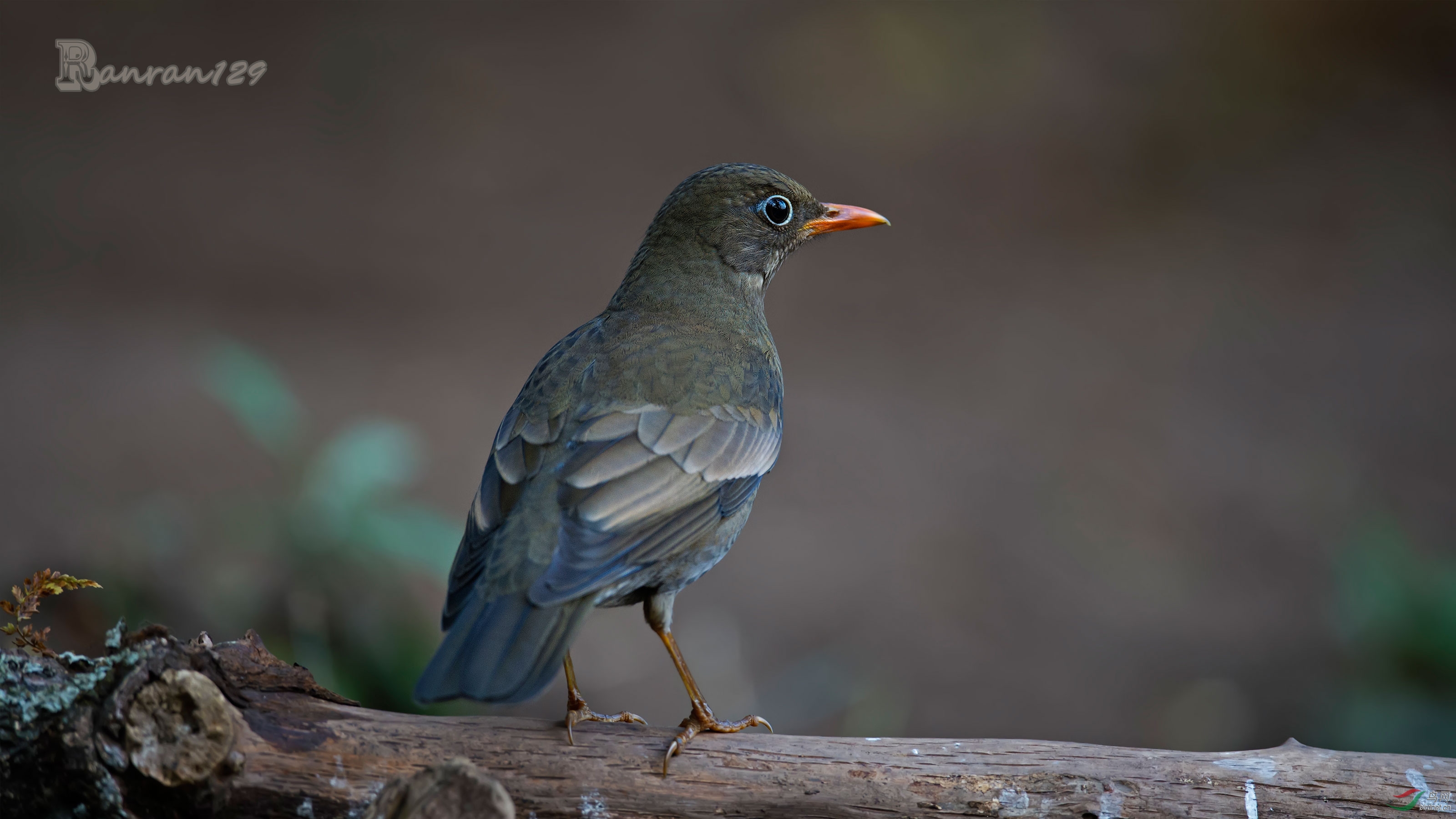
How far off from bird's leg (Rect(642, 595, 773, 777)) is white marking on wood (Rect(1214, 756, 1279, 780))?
1.31 m

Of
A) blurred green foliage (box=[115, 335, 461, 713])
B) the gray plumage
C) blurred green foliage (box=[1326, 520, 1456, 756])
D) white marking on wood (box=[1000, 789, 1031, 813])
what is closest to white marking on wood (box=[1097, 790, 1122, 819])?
white marking on wood (box=[1000, 789, 1031, 813])

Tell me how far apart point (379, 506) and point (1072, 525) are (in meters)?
5.53

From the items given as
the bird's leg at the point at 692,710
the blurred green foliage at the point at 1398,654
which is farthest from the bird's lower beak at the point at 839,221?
the blurred green foliage at the point at 1398,654

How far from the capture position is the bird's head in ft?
13.8

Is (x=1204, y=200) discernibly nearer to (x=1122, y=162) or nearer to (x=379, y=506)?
(x=1122, y=162)

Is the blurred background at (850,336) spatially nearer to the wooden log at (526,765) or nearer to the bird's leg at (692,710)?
the bird's leg at (692,710)

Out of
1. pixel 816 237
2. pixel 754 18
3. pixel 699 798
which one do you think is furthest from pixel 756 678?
pixel 754 18

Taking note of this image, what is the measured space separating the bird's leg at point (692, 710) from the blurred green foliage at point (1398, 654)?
3734mm

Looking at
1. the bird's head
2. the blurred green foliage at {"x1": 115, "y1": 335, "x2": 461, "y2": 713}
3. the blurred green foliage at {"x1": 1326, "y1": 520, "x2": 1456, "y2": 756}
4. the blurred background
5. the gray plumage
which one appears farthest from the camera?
the blurred background

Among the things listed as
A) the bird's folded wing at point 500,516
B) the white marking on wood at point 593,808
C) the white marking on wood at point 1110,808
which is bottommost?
the white marking on wood at point 593,808

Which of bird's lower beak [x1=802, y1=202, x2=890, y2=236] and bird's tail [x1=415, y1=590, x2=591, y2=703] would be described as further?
bird's lower beak [x1=802, y1=202, x2=890, y2=236]

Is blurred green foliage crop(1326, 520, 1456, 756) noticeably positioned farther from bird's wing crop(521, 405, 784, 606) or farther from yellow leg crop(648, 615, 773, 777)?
bird's wing crop(521, 405, 784, 606)

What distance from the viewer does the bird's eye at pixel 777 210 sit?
425cm

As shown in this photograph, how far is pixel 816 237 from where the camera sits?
14.7 feet
